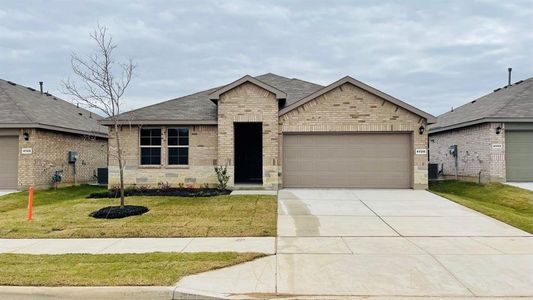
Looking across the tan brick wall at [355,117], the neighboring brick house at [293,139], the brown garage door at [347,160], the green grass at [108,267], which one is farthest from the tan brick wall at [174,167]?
the green grass at [108,267]

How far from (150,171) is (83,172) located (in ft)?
21.2

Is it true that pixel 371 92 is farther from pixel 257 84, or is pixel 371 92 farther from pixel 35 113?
pixel 35 113

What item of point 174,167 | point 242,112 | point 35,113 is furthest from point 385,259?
point 35,113

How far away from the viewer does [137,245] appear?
7.82 meters

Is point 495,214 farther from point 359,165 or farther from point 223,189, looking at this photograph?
point 223,189

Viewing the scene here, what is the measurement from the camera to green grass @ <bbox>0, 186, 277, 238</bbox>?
8.91m

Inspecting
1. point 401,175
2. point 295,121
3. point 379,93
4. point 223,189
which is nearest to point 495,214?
point 401,175

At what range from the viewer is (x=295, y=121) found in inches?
642

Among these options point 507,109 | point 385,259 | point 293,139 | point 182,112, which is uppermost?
point 507,109

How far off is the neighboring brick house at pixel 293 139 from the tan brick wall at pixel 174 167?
0.14ft

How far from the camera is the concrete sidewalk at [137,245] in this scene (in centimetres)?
739

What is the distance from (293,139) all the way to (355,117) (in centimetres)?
289

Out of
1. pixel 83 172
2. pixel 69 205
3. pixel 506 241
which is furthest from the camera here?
pixel 83 172

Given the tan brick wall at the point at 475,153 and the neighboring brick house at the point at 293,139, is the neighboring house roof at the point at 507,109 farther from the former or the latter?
the neighboring brick house at the point at 293,139
